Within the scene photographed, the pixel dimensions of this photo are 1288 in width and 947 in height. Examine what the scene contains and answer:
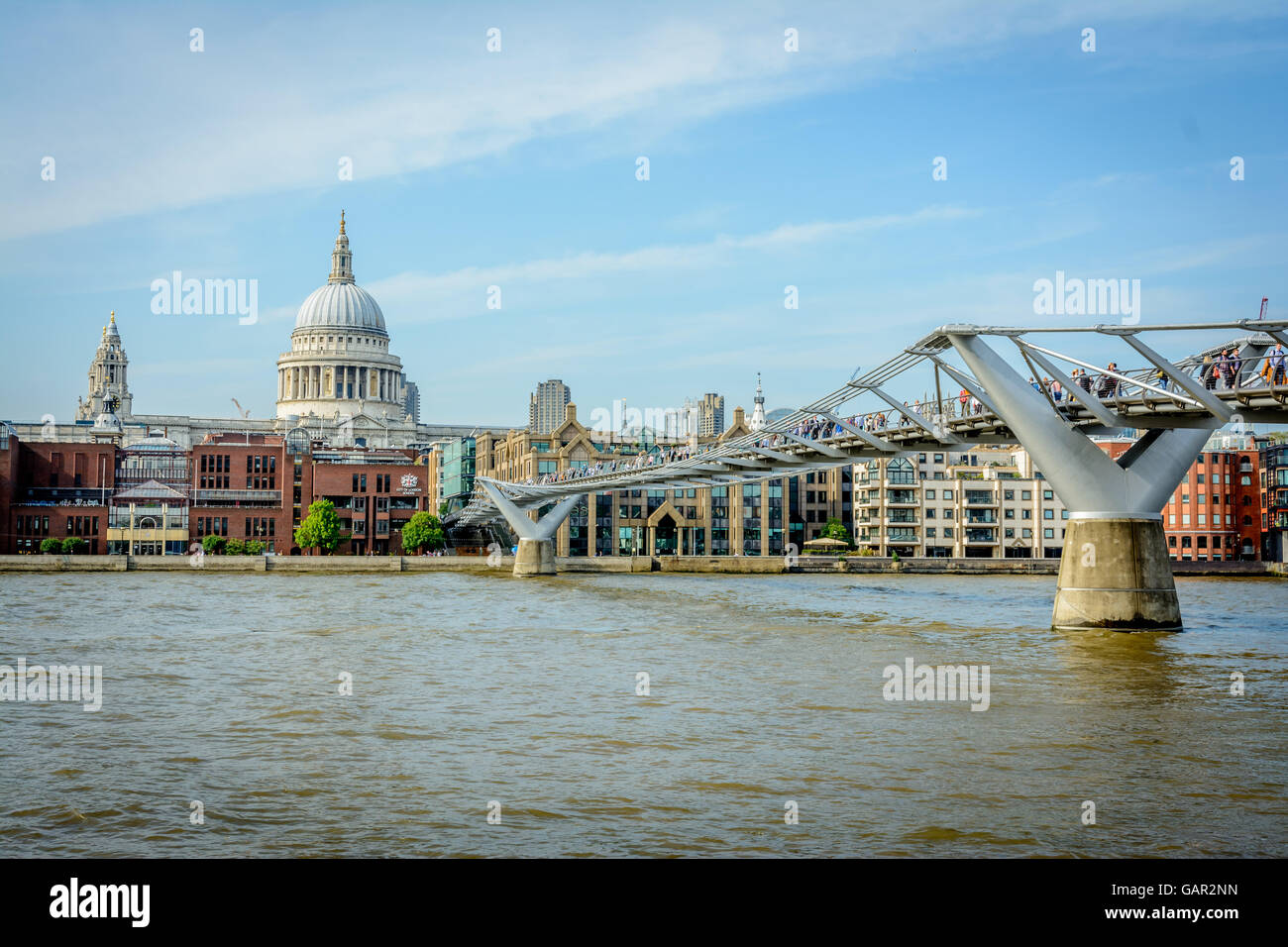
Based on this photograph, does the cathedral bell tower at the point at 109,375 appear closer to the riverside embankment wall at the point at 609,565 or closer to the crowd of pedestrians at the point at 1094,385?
the riverside embankment wall at the point at 609,565

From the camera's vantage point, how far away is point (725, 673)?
79.0 ft

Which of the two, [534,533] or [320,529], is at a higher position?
[320,529]

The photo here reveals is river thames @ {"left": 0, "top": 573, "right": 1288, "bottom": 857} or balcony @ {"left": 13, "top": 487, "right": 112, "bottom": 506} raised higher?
balcony @ {"left": 13, "top": 487, "right": 112, "bottom": 506}

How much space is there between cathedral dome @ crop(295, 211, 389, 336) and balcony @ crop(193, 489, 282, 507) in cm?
6358

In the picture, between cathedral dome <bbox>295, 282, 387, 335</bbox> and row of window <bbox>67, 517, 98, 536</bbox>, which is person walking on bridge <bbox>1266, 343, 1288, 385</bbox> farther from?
cathedral dome <bbox>295, 282, 387, 335</bbox>

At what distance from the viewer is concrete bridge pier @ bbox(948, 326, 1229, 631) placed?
30.6m

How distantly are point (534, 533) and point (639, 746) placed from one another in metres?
60.0

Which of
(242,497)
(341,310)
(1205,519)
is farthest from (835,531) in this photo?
(341,310)

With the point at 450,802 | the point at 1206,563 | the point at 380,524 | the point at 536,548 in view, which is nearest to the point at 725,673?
the point at 450,802

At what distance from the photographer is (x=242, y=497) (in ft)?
330

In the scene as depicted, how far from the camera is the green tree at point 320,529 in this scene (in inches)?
3637

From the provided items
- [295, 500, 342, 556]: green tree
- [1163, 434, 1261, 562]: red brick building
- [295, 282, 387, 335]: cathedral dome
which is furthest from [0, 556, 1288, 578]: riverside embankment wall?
[295, 282, 387, 335]: cathedral dome

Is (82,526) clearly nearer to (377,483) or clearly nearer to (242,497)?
(242,497)
